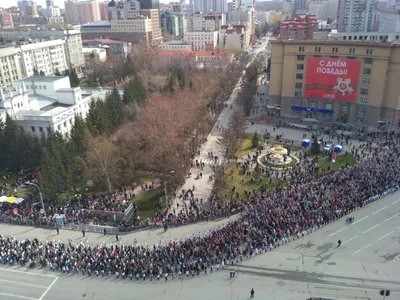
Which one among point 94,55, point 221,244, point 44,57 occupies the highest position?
point 44,57

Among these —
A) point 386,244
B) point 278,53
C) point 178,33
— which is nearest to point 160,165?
point 386,244

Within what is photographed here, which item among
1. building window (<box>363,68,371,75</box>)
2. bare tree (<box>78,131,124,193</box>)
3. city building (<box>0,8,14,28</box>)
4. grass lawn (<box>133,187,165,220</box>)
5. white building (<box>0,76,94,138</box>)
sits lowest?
grass lawn (<box>133,187,165,220</box>)

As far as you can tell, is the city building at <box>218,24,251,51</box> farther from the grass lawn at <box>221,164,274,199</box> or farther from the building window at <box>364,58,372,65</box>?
the grass lawn at <box>221,164,274,199</box>

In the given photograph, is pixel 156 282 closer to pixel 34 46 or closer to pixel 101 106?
pixel 101 106

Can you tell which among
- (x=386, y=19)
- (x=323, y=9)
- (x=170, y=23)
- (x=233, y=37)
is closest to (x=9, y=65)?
(x=233, y=37)

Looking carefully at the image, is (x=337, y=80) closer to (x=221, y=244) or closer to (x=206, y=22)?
(x=221, y=244)

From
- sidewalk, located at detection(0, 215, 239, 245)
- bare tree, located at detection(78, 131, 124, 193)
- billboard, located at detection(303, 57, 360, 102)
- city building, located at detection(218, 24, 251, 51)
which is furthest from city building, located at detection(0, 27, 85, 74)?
sidewalk, located at detection(0, 215, 239, 245)
